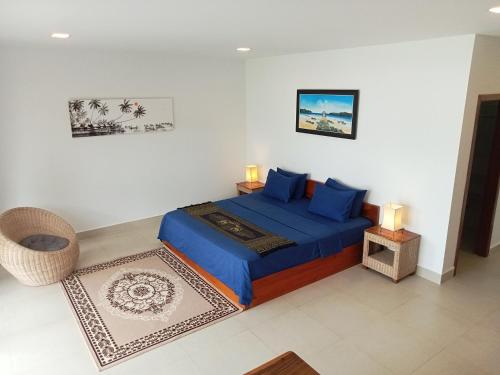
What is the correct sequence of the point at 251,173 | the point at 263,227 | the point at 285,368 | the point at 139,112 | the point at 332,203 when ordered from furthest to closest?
1. the point at 251,173
2. the point at 139,112
3. the point at 332,203
4. the point at 263,227
5. the point at 285,368

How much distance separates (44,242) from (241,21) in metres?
3.00

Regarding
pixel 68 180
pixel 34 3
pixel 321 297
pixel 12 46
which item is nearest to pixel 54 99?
pixel 12 46

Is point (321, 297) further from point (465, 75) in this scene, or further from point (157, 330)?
point (465, 75)

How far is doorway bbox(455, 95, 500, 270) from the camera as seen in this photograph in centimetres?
399

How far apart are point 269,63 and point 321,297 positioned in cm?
336

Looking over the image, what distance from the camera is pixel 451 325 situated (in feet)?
10.2

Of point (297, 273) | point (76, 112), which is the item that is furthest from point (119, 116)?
point (297, 273)

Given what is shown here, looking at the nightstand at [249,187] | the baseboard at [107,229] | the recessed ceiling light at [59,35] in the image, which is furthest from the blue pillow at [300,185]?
the recessed ceiling light at [59,35]

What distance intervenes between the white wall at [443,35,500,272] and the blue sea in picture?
49.2 inches

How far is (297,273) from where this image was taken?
3645 mm

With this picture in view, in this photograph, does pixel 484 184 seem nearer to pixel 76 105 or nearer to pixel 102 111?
pixel 102 111

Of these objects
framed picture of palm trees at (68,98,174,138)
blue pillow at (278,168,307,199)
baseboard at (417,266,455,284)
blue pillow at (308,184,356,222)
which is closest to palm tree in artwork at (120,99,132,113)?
framed picture of palm trees at (68,98,174,138)

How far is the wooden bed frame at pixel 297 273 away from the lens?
3424 mm

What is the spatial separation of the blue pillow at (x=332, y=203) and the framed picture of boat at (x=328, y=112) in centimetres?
68
